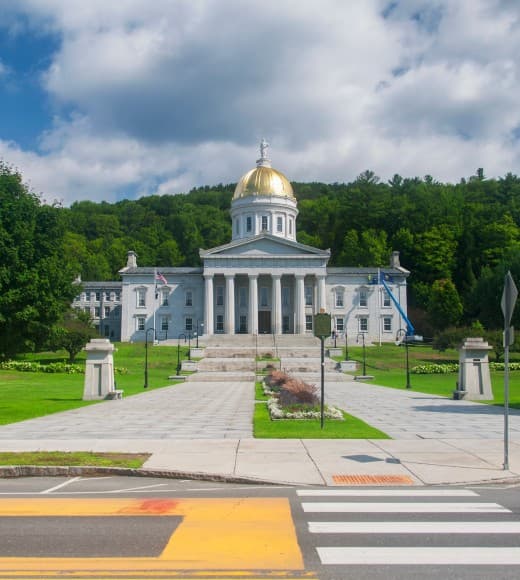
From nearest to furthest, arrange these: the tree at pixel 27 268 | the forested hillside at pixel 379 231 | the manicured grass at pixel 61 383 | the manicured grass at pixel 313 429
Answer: the manicured grass at pixel 313 429 → the manicured grass at pixel 61 383 → the tree at pixel 27 268 → the forested hillside at pixel 379 231

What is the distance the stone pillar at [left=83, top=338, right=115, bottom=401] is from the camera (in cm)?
2941

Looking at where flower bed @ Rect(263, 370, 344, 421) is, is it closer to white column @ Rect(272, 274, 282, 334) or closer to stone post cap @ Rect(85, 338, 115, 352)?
stone post cap @ Rect(85, 338, 115, 352)

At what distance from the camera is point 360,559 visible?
6.29 metres

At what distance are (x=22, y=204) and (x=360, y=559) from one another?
98.6 ft

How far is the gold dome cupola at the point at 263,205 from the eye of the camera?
9219 centimetres

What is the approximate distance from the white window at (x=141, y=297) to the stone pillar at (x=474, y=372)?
6767cm

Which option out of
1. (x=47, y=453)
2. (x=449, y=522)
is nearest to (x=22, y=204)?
(x=47, y=453)

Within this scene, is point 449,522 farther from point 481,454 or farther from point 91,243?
point 91,243

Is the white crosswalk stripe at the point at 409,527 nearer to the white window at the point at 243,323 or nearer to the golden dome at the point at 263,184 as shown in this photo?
the white window at the point at 243,323

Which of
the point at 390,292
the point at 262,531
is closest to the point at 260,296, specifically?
the point at 390,292

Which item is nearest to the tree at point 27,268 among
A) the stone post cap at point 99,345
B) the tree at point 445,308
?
the stone post cap at point 99,345

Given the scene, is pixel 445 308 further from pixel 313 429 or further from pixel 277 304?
pixel 313 429

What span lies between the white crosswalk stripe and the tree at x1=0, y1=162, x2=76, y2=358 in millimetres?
25201

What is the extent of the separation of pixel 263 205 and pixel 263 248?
907cm
